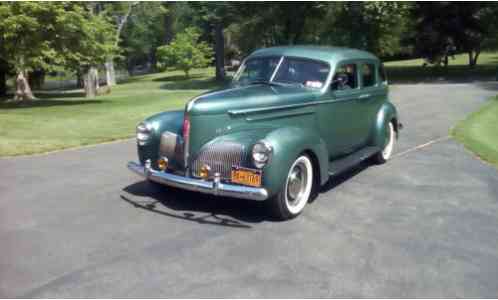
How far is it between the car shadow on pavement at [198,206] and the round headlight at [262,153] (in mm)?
668

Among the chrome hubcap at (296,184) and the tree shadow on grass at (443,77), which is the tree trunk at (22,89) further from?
the chrome hubcap at (296,184)

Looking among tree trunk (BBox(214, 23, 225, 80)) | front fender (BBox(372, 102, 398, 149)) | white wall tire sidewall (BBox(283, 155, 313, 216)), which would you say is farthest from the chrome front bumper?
tree trunk (BBox(214, 23, 225, 80))

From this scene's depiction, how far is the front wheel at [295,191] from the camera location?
17.4ft

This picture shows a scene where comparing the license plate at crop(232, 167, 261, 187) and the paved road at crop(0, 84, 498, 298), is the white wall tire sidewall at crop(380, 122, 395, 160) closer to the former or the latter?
the paved road at crop(0, 84, 498, 298)

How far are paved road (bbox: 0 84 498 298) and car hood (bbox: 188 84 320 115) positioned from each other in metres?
1.21

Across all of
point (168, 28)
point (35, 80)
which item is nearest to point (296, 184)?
point (35, 80)

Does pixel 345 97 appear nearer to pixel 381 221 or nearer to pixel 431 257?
pixel 381 221

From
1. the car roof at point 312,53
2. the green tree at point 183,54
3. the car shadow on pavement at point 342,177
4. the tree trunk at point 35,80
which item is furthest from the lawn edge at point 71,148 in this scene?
the green tree at point 183,54

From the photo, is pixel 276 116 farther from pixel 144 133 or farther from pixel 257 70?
pixel 144 133

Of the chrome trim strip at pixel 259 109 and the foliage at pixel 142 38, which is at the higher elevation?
the foliage at pixel 142 38

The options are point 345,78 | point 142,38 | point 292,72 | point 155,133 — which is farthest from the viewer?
point 142,38

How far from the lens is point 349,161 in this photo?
22.4ft

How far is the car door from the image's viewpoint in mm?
6496

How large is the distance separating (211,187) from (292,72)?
2.31 meters
